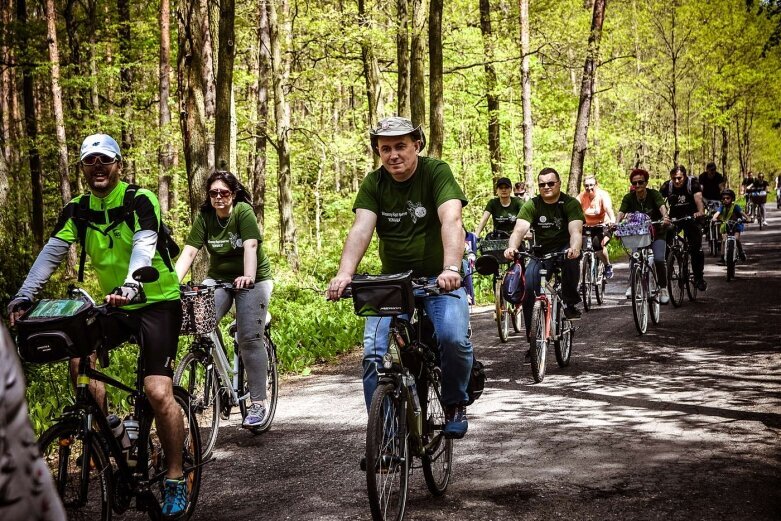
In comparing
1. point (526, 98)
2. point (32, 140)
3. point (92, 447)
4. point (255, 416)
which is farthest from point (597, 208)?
point (32, 140)

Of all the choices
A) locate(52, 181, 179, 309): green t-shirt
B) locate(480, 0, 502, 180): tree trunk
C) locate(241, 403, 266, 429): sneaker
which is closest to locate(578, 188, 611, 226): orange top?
locate(480, 0, 502, 180): tree trunk

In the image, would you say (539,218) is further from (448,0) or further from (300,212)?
(300,212)

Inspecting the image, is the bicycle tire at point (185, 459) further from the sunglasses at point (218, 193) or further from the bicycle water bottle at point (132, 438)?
the sunglasses at point (218, 193)

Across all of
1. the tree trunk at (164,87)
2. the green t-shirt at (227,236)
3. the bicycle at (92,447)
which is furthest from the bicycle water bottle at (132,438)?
the tree trunk at (164,87)

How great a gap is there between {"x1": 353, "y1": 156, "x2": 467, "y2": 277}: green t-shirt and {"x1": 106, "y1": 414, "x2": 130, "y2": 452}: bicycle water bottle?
1.80 metres

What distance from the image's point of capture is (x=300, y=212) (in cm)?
3547

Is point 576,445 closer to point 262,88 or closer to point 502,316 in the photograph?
point 502,316

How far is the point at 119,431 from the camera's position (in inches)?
169

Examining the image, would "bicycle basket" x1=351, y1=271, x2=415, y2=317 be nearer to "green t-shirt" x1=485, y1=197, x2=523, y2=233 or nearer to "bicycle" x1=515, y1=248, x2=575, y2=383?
"bicycle" x1=515, y1=248, x2=575, y2=383

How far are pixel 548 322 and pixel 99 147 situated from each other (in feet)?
19.9

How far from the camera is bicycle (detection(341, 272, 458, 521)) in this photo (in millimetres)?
4094

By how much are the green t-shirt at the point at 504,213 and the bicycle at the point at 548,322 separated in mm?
3303

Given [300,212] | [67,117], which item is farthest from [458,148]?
[67,117]

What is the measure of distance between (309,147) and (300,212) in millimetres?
10287
